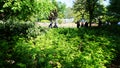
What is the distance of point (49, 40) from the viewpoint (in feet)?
43.9

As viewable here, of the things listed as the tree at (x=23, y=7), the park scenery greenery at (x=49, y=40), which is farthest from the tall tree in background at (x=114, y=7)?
the tree at (x=23, y=7)

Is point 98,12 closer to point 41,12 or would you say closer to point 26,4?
point 41,12

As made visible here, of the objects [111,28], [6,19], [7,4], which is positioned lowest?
[111,28]

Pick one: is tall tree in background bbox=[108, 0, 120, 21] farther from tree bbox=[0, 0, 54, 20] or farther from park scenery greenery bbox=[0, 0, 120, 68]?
tree bbox=[0, 0, 54, 20]

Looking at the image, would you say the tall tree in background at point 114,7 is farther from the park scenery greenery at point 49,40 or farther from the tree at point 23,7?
the tree at point 23,7

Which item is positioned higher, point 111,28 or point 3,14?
point 3,14

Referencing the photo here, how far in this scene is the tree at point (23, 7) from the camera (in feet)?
61.4

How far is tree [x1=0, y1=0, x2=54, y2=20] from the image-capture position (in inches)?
736

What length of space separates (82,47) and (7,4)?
992cm

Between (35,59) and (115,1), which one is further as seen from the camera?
(115,1)

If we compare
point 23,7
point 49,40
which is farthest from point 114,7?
point 49,40

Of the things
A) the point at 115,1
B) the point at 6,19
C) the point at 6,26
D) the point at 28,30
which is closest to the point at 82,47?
the point at 28,30

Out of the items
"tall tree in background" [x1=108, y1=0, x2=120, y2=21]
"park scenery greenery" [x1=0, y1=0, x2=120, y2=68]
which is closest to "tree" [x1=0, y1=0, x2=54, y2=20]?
"park scenery greenery" [x1=0, y1=0, x2=120, y2=68]

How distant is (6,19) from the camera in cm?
2242
